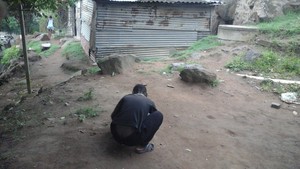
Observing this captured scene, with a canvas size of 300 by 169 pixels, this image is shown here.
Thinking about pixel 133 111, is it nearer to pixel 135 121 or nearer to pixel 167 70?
pixel 135 121

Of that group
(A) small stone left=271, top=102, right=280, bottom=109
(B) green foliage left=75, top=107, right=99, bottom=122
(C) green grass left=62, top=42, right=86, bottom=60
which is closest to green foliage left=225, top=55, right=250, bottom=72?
(A) small stone left=271, top=102, right=280, bottom=109

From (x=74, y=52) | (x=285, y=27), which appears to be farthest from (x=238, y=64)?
(x=74, y=52)

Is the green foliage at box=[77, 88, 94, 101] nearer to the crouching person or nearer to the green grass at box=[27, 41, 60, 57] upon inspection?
the crouching person

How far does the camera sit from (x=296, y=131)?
6.00 meters

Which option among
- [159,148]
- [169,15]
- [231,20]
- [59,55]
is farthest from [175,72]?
[59,55]

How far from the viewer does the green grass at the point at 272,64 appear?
8828mm

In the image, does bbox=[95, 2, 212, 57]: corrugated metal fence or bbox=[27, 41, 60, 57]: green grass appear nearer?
bbox=[95, 2, 212, 57]: corrugated metal fence

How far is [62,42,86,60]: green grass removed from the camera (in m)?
15.1

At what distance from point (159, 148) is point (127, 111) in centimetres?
102

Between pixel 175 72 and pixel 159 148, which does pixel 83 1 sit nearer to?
pixel 175 72

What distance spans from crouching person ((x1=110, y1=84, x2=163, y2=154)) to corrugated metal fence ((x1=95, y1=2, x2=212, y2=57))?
350 inches

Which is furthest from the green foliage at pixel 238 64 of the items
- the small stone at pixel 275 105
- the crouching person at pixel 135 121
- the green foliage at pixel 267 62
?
the crouching person at pixel 135 121

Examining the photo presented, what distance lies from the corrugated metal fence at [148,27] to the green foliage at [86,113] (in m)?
7.08

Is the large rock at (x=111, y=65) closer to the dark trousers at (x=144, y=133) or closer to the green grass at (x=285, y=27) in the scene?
the dark trousers at (x=144, y=133)
